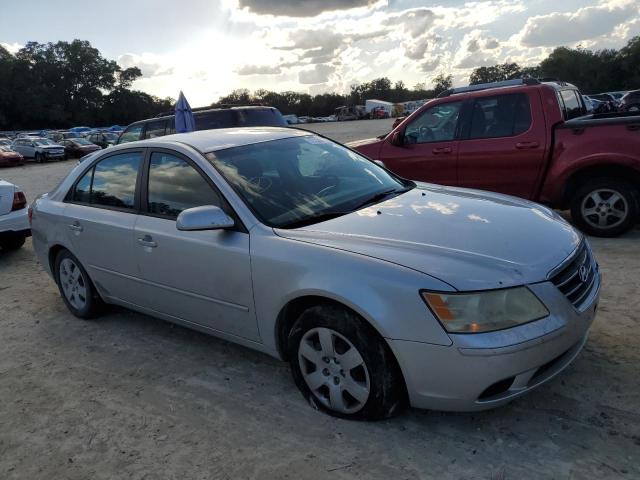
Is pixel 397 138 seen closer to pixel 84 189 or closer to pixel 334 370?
pixel 84 189

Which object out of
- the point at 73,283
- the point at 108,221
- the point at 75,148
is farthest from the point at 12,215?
the point at 75,148

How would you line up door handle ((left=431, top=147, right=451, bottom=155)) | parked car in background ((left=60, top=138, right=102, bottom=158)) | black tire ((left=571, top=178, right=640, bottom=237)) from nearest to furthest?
black tire ((left=571, top=178, right=640, bottom=237)), door handle ((left=431, top=147, right=451, bottom=155)), parked car in background ((left=60, top=138, right=102, bottom=158))

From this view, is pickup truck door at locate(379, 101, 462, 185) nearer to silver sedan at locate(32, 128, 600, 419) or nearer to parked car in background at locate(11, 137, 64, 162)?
silver sedan at locate(32, 128, 600, 419)

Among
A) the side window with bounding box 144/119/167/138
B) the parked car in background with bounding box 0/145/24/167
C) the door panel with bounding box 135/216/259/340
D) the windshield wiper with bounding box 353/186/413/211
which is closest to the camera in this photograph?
the door panel with bounding box 135/216/259/340

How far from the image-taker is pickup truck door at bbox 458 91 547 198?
6172mm

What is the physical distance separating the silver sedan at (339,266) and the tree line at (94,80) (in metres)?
72.5

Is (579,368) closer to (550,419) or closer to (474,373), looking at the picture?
(550,419)

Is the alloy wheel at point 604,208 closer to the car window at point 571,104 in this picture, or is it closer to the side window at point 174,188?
the car window at point 571,104

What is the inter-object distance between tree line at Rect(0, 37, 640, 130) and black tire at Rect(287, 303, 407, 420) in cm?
7356

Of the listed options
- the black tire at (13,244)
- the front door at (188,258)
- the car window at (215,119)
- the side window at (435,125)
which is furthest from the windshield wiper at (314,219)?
the car window at (215,119)

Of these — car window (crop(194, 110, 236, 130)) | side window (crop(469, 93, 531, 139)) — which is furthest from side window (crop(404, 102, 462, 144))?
car window (crop(194, 110, 236, 130))

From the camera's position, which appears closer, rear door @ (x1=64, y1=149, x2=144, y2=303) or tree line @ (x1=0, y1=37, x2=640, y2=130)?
rear door @ (x1=64, y1=149, x2=144, y2=303)

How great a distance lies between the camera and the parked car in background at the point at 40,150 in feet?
102

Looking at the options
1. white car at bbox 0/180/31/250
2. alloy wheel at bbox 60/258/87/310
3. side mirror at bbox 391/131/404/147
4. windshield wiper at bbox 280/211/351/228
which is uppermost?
side mirror at bbox 391/131/404/147
